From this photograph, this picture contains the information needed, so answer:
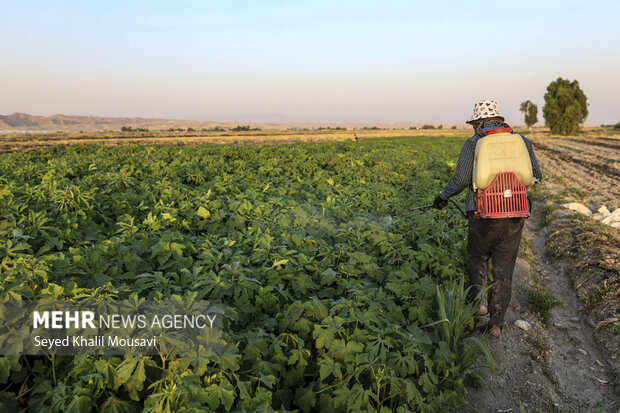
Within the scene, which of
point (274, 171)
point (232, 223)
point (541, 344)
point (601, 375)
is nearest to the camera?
point (601, 375)

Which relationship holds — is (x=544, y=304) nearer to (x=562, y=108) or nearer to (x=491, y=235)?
(x=491, y=235)

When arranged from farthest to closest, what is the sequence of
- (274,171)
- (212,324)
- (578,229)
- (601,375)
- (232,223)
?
(274,171) → (578,229) → (232,223) → (601,375) → (212,324)

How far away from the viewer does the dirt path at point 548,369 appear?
3148mm

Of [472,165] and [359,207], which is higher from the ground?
[472,165]

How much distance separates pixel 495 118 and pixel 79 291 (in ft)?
14.4

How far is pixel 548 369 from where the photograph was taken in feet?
11.7

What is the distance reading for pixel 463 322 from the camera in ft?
11.6

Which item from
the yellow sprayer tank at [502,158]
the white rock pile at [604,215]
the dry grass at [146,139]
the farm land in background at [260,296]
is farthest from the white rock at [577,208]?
the dry grass at [146,139]

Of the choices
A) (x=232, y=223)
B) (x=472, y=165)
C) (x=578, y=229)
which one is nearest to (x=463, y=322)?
(x=472, y=165)

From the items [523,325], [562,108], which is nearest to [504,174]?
[523,325]

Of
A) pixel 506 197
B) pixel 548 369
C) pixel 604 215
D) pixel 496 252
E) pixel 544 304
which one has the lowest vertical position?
pixel 548 369

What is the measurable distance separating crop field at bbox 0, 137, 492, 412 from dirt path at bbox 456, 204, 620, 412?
31 centimetres

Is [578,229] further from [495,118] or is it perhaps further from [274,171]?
[274,171]

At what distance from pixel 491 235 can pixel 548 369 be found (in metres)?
1.43
